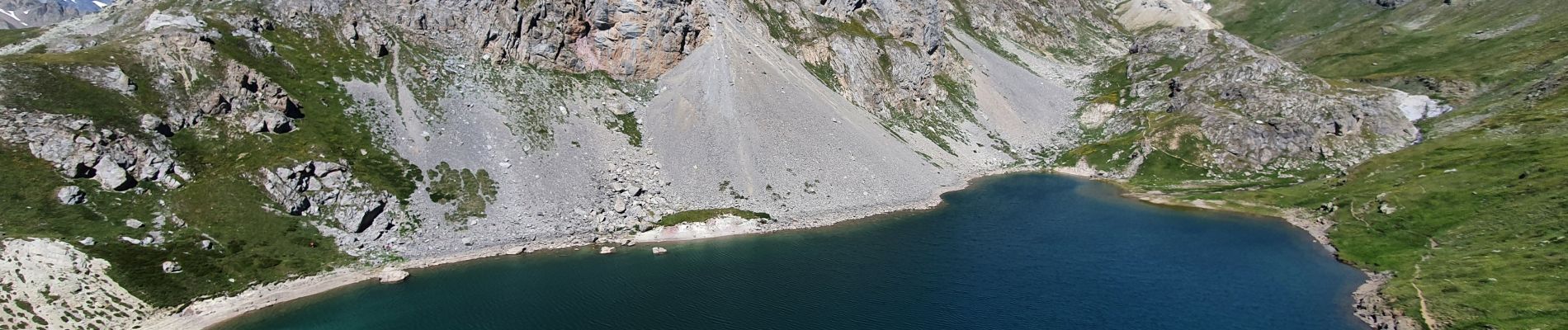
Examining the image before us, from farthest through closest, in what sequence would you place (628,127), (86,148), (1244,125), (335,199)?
(1244,125) → (628,127) → (335,199) → (86,148)

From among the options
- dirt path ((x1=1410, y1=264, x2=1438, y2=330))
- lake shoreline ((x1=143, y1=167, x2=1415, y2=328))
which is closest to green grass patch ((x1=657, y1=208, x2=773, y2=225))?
lake shoreline ((x1=143, y1=167, x2=1415, y2=328))

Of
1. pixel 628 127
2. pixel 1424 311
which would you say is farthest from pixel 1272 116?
pixel 628 127

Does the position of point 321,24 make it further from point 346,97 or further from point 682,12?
point 682,12

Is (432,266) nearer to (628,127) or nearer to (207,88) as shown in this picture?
(207,88)

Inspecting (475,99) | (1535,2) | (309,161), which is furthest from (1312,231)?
(1535,2)

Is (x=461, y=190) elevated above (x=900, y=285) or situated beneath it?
elevated above

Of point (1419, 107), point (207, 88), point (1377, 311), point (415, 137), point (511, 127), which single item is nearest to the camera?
point (1377, 311)

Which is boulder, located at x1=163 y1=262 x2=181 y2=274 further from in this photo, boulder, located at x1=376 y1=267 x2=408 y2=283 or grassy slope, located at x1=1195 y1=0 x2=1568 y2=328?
grassy slope, located at x1=1195 y1=0 x2=1568 y2=328
